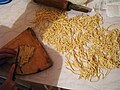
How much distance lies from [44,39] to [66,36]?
0.09 metres

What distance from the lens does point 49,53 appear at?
0.76m

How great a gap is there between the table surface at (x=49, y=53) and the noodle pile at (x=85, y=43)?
21 millimetres

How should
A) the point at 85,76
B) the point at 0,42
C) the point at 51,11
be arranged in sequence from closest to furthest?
the point at 85,76, the point at 0,42, the point at 51,11

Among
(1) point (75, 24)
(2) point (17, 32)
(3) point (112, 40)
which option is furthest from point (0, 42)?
(3) point (112, 40)

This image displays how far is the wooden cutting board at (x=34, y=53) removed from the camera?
0.70 m

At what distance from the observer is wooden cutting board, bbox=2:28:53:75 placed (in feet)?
2.28

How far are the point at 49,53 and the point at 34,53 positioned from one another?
0.06 metres

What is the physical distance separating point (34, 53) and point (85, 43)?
0.65 feet

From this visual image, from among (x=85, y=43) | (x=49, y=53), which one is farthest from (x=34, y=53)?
(x=85, y=43)

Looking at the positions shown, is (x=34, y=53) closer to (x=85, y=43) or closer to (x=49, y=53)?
(x=49, y=53)

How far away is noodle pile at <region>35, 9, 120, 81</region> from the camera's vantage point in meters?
0.71

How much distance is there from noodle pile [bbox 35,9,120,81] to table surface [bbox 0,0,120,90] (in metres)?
0.02

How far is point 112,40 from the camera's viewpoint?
0.78m

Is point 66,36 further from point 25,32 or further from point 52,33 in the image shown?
point 25,32
